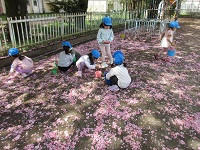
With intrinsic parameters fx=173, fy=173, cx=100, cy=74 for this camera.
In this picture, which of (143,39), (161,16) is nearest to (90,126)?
(143,39)

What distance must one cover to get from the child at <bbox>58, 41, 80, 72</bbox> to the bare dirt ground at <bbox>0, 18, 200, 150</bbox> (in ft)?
0.86

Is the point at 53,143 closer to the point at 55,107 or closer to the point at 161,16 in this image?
the point at 55,107

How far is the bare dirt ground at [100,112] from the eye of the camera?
2.97 metres

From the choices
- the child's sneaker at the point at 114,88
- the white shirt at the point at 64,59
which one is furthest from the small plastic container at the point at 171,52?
the white shirt at the point at 64,59

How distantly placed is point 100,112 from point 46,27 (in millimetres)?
7330

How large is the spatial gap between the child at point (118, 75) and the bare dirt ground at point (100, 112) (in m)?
0.19

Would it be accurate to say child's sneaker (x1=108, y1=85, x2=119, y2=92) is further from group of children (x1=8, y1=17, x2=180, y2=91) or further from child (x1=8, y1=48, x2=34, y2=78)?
child (x1=8, y1=48, x2=34, y2=78)

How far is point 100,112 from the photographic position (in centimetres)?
374

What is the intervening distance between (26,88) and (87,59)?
1.92 m

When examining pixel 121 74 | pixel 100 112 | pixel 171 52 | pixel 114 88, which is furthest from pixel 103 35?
pixel 171 52

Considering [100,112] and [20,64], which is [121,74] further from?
[20,64]

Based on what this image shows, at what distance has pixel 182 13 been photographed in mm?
23938

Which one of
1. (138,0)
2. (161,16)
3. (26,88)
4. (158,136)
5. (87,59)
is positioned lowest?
(158,136)

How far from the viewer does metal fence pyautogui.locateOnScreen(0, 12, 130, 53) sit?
694 cm
